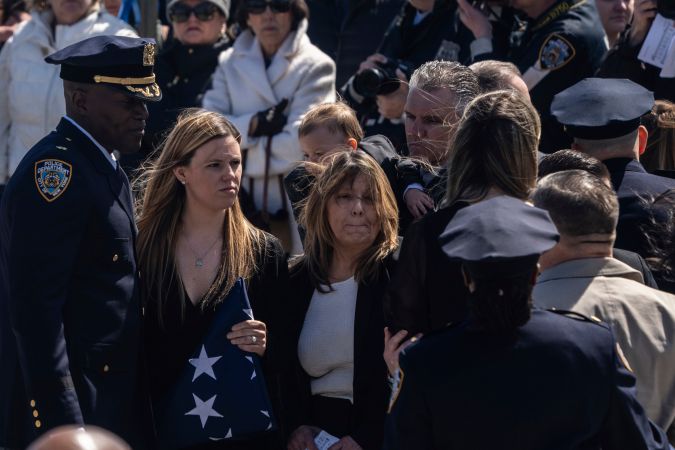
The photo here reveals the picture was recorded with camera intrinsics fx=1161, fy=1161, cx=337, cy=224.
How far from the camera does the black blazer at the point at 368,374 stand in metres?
4.04

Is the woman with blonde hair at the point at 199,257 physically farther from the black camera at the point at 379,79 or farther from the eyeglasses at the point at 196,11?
the eyeglasses at the point at 196,11

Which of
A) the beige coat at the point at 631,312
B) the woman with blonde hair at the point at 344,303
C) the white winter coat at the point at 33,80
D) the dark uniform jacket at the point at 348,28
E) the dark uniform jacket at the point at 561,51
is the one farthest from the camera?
the dark uniform jacket at the point at 348,28

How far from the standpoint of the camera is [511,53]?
5969mm

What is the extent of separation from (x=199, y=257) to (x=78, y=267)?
0.51m

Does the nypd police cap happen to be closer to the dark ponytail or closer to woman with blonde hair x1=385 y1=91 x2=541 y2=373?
woman with blonde hair x1=385 y1=91 x2=541 y2=373

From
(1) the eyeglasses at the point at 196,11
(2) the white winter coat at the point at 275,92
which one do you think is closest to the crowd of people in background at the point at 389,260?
(2) the white winter coat at the point at 275,92

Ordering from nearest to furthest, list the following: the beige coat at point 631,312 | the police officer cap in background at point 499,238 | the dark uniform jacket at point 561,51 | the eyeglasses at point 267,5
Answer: the police officer cap in background at point 499,238 < the beige coat at point 631,312 < the dark uniform jacket at point 561,51 < the eyeglasses at point 267,5

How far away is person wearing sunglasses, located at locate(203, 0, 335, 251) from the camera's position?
6.36 m

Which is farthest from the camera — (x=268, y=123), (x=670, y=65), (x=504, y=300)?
(x=268, y=123)

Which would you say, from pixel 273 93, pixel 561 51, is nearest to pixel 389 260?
pixel 561 51

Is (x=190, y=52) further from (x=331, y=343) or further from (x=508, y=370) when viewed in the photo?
(x=508, y=370)

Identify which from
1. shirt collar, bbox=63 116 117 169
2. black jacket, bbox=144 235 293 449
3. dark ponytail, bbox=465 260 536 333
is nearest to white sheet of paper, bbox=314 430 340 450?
black jacket, bbox=144 235 293 449

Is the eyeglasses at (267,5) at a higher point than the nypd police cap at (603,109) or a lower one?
lower

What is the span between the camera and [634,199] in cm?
413
